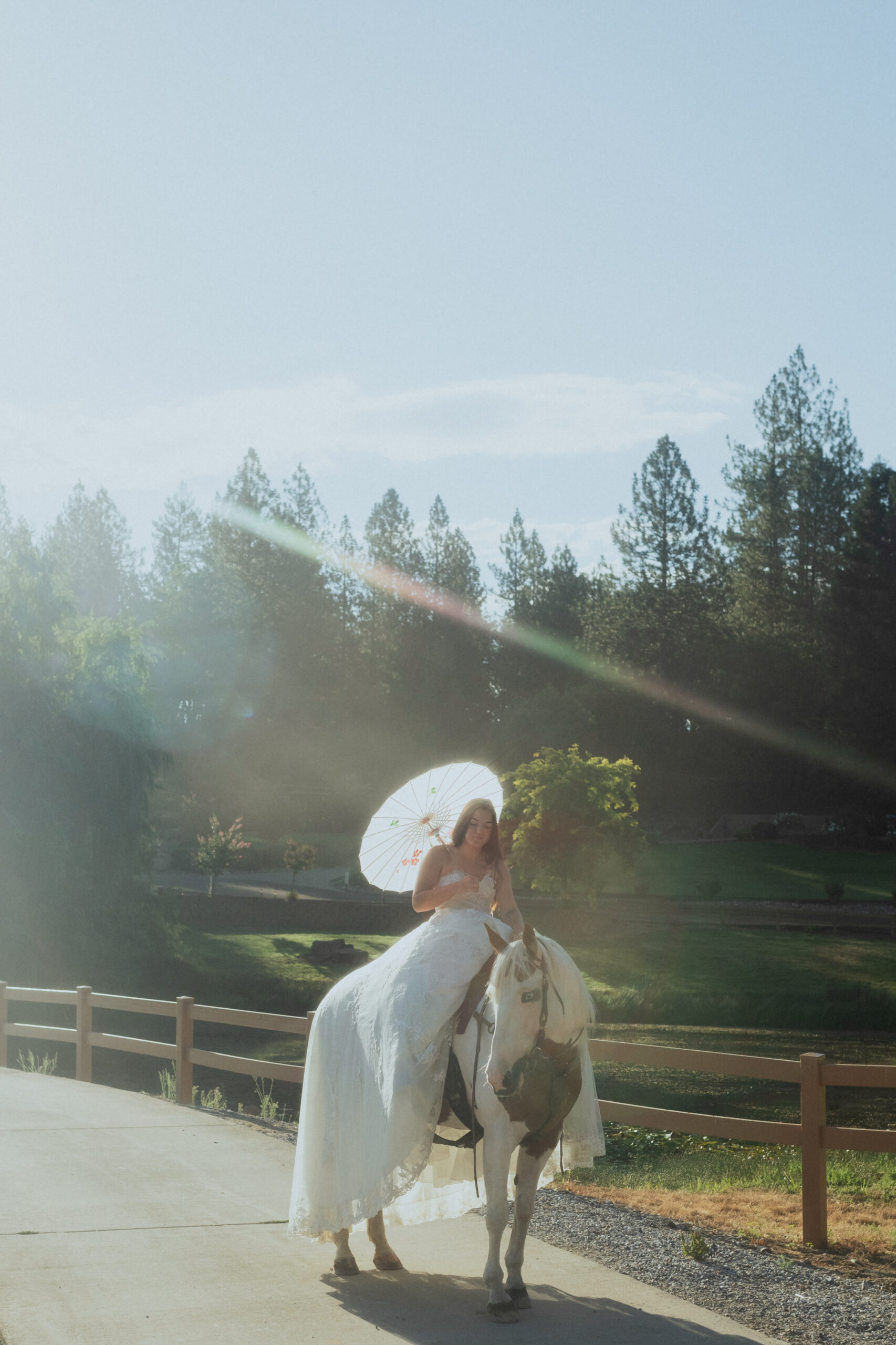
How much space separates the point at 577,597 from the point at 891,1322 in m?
64.6

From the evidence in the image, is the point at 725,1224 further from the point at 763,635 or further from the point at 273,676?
the point at 273,676

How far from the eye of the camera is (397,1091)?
5289 millimetres

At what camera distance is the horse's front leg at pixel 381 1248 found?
5844mm

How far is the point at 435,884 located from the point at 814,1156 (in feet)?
9.17

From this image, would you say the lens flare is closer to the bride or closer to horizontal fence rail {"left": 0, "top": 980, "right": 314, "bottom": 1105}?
horizontal fence rail {"left": 0, "top": 980, "right": 314, "bottom": 1105}

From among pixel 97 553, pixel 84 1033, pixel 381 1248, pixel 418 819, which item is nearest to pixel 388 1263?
pixel 381 1248

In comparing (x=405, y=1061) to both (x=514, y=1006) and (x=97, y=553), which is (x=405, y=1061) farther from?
(x=97, y=553)

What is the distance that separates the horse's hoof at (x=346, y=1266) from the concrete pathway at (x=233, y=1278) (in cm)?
5

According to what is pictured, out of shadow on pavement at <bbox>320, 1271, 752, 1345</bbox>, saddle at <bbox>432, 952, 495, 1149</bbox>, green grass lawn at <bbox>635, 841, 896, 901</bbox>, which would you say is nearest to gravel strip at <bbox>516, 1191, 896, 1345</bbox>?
shadow on pavement at <bbox>320, 1271, 752, 1345</bbox>

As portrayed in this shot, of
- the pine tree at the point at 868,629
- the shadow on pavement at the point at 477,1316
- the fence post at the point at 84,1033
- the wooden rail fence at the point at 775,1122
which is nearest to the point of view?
the shadow on pavement at the point at 477,1316

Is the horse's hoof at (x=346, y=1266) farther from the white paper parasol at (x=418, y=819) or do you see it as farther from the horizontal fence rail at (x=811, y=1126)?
the white paper parasol at (x=418, y=819)

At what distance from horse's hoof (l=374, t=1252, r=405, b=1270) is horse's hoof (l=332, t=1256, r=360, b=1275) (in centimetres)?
14

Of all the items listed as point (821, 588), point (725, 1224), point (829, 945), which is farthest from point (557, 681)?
point (725, 1224)

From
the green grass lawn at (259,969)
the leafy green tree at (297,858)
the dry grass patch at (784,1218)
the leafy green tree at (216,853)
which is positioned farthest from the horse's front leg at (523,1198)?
the leafy green tree at (297,858)
